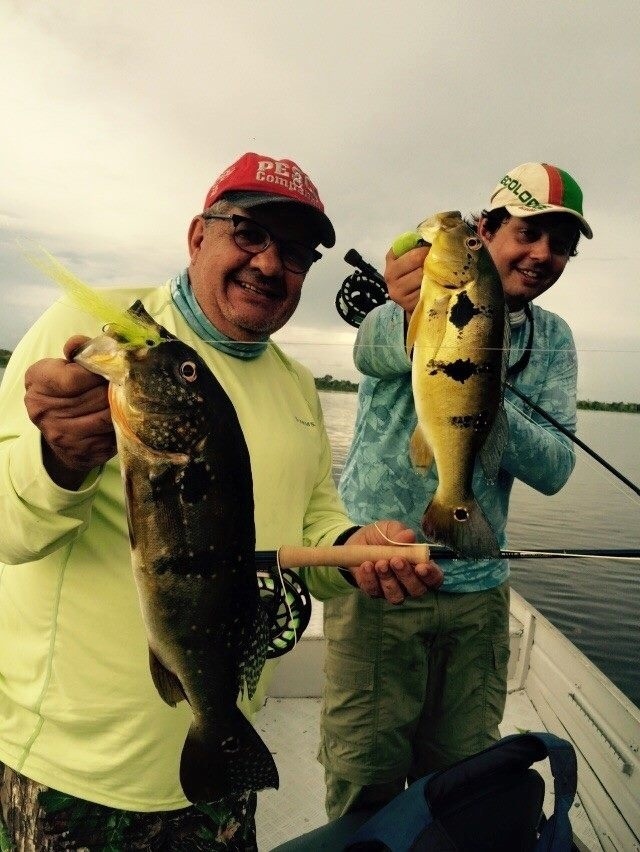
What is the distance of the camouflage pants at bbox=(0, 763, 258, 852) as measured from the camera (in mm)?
1872

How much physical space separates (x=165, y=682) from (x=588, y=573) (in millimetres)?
12523

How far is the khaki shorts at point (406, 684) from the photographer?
10.0ft

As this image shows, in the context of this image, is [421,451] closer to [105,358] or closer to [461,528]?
[461,528]

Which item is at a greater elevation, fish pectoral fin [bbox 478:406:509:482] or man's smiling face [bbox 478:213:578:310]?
man's smiling face [bbox 478:213:578:310]

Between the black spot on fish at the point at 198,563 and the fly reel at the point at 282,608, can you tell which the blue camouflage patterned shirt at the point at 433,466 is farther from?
the black spot on fish at the point at 198,563

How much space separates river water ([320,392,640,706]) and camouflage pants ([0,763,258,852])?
2491 mm

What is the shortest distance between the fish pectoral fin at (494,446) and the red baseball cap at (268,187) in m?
1.06

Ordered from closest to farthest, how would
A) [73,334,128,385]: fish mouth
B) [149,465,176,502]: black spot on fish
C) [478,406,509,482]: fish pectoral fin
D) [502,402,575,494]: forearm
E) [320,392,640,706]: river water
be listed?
[73,334,128,385]: fish mouth, [149,465,176,502]: black spot on fish, [478,406,509,482]: fish pectoral fin, [502,402,575,494]: forearm, [320,392,640,706]: river water

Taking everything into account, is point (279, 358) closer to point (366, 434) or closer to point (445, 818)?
point (366, 434)

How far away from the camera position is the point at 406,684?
3088 mm

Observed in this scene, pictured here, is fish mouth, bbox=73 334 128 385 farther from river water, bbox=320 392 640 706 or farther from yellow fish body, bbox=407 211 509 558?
river water, bbox=320 392 640 706

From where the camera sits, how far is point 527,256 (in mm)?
2697

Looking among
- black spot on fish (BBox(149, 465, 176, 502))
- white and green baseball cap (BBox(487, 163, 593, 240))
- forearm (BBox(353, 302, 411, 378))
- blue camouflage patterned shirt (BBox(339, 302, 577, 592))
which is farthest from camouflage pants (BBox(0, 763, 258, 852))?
white and green baseball cap (BBox(487, 163, 593, 240))

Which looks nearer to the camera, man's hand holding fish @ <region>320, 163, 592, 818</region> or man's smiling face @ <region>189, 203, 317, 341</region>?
man's smiling face @ <region>189, 203, 317, 341</region>
